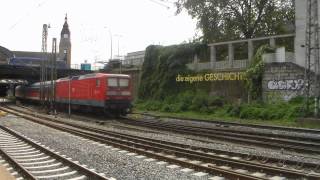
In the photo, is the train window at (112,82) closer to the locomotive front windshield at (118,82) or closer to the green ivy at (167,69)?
the locomotive front windshield at (118,82)

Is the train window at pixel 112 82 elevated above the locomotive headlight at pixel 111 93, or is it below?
above

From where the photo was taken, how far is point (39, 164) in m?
13.9

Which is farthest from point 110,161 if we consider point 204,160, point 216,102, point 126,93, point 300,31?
point 216,102

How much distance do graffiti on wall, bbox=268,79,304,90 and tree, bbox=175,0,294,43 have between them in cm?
1562

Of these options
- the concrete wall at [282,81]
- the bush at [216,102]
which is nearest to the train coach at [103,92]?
the bush at [216,102]

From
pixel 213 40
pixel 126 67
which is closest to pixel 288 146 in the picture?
pixel 213 40

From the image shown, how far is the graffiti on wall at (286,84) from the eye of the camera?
3197 cm

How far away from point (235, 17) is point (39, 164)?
38.4 metres

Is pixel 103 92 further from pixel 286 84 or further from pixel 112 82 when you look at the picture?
pixel 286 84

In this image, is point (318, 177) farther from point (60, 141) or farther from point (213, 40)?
point (213, 40)

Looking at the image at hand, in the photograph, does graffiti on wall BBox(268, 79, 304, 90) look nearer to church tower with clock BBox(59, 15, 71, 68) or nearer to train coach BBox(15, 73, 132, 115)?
train coach BBox(15, 73, 132, 115)

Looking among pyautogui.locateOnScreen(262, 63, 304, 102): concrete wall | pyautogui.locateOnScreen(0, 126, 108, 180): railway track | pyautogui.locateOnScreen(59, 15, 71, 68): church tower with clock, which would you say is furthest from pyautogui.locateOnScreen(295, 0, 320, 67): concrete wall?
pyautogui.locateOnScreen(59, 15, 71, 68): church tower with clock

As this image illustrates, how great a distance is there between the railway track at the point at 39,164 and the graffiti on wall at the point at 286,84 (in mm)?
19295

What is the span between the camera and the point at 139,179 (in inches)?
447
